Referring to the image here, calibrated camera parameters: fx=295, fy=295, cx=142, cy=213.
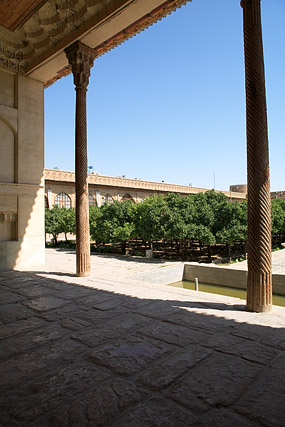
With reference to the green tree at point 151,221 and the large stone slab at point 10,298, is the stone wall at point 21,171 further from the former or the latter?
the green tree at point 151,221

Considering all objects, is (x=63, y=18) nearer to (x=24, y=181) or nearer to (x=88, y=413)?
(x=24, y=181)

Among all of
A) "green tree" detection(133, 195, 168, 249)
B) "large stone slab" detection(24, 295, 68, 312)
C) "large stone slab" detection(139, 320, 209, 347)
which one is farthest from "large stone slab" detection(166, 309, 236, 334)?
"green tree" detection(133, 195, 168, 249)

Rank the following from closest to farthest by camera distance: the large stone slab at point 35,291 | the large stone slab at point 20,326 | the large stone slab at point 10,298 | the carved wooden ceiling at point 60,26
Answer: the large stone slab at point 20,326 → the large stone slab at point 10,298 → the large stone slab at point 35,291 → the carved wooden ceiling at point 60,26

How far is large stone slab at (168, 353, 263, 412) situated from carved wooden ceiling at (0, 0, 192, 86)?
616 centimetres

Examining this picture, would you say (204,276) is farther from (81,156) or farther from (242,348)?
(242,348)

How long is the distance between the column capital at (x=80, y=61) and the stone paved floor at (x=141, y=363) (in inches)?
195

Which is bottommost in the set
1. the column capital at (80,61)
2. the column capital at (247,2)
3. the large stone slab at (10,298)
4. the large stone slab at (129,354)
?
the large stone slab at (10,298)

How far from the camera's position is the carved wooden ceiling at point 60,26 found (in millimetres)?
5934

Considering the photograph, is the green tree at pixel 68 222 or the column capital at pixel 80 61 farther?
the green tree at pixel 68 222

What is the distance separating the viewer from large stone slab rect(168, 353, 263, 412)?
1988mm

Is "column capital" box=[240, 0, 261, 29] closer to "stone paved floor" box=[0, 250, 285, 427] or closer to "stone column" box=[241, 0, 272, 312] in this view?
"stone column" box=[241, 0, 272, 312]

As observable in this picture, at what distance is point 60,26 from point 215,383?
7777 mm

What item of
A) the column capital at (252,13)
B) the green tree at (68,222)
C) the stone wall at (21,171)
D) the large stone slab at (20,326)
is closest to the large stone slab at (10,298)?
the large stone slab at (20,326)

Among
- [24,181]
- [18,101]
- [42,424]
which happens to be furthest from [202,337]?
[18,101]
